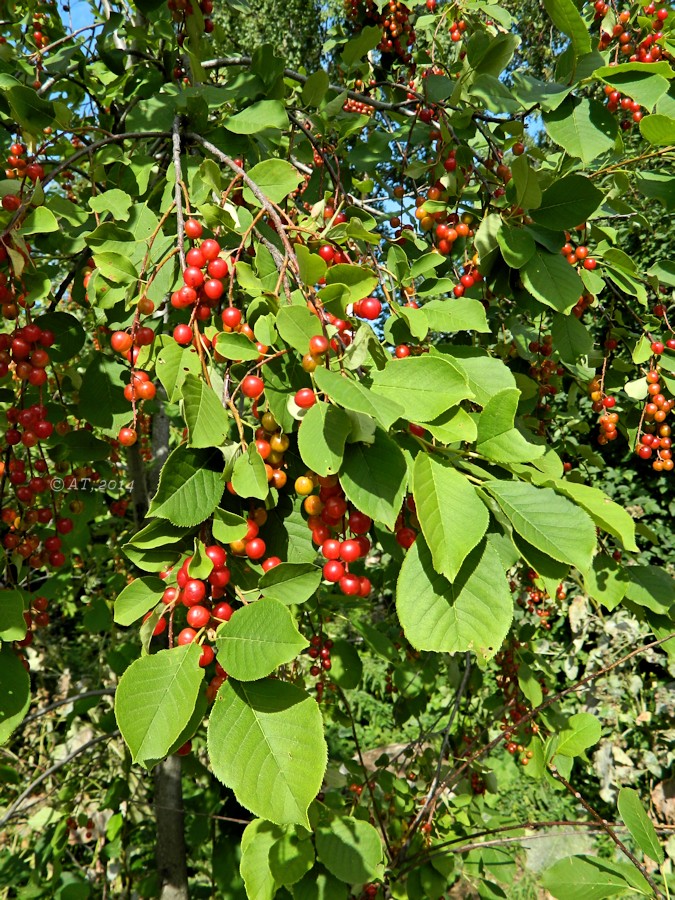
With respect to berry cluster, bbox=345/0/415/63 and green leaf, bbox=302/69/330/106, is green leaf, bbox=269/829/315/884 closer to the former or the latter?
green leaf, bbox=302/69/330/106

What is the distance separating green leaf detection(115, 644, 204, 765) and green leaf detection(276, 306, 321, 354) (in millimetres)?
456

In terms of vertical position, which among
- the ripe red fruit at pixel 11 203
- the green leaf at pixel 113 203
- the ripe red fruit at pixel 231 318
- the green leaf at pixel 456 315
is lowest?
the green leaf at pixel 456 315

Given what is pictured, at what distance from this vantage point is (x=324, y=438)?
83 cm

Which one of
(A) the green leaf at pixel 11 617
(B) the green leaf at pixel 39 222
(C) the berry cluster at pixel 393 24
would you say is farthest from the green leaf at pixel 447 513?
(C) the berry cluster at pixel 393 24

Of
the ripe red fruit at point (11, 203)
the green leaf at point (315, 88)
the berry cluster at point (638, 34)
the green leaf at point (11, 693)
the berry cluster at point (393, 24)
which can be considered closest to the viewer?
the green leaf at point (11, 693)

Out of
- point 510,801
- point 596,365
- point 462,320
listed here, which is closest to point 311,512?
point 462,320

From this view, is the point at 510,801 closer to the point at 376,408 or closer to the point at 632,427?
the point at 632,427

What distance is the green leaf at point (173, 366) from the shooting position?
3.23ft

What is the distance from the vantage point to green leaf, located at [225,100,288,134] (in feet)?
4.79

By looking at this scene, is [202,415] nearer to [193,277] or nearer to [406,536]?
[193,277]

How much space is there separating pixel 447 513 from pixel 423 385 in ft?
0.62

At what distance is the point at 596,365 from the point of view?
237 centimetres

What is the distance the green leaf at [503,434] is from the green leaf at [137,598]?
22.3 inches

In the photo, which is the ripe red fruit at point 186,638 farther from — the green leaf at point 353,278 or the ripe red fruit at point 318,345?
the green leaf at point 353,278
